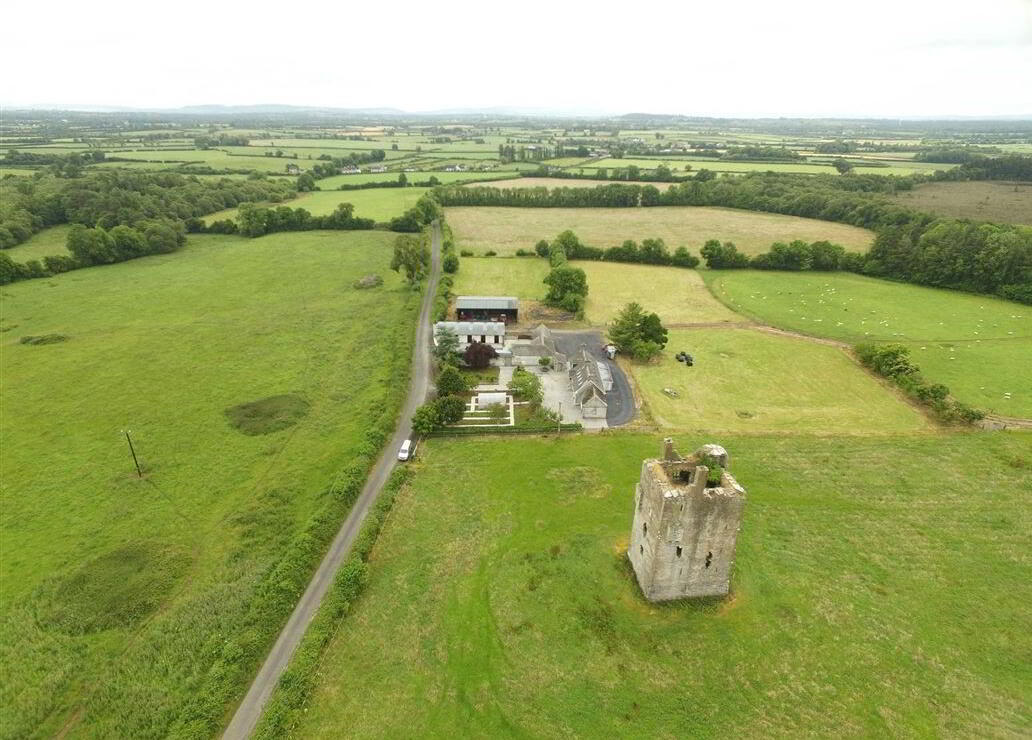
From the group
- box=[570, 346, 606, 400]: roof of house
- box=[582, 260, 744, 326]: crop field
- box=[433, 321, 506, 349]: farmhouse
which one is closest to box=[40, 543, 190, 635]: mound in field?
box=[570, 346, 606, 400]: roof of house

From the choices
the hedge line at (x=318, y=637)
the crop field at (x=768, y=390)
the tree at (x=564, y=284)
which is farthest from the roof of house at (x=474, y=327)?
the hedge line at (x=318, y=637)

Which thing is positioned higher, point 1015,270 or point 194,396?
point 1015,270

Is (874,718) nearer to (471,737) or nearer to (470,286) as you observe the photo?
(471,737)

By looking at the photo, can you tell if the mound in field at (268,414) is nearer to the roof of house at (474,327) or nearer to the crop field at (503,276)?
the roof of house at (474,327)

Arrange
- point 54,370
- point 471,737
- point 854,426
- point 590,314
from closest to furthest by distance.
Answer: point 471,737
point 854,426
point 54,370
point 590,314

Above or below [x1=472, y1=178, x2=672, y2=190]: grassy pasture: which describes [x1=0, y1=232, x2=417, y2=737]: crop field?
below

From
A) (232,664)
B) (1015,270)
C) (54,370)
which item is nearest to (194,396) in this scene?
(54,370)

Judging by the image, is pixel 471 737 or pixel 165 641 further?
pixel 165 641

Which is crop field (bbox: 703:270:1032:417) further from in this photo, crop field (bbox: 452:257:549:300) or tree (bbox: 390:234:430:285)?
tree (bbox: 390:234:430:285)
